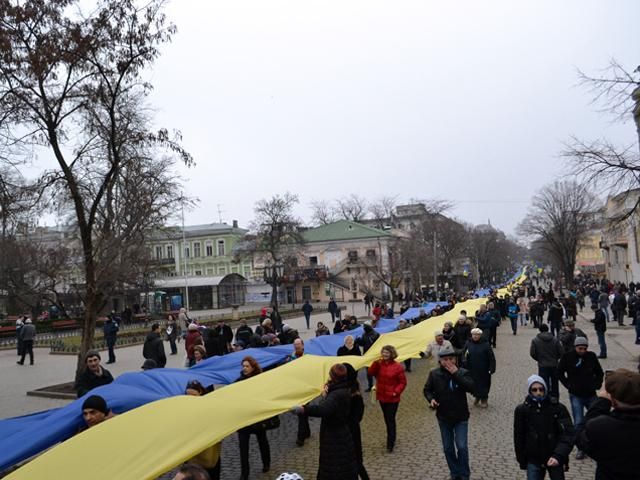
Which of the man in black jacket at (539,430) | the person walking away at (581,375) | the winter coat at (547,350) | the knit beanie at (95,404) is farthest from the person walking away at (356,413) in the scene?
the winter coat at (547,350)

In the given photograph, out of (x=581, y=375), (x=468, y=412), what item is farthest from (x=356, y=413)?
(x=581, y=375)

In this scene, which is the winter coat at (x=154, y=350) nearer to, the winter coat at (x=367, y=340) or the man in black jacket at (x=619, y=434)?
the winter coat at (x=367, y=340)

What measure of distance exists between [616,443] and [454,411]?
302 cm

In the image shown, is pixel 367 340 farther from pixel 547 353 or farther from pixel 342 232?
pixel 342 232

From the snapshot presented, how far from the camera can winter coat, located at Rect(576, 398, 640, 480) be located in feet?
11.6

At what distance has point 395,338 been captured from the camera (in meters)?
13.5

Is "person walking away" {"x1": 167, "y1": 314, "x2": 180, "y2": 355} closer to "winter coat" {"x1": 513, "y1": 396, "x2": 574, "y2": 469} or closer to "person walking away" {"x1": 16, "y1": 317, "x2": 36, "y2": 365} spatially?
"person walking away" {"x1": 16, "y1": 317, "x2": 36, "y2": 365}

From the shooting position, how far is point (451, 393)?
6555mm

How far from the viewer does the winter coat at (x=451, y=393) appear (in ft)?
21.2

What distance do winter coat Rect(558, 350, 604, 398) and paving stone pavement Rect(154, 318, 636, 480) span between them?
997 millimetres

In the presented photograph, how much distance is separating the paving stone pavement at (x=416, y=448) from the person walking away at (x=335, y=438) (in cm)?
Result: 204

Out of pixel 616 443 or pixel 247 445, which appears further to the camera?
pixel 247 445

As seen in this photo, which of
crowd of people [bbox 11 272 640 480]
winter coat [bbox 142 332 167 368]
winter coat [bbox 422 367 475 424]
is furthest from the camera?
winter coat [bbox 142 332 167 368]

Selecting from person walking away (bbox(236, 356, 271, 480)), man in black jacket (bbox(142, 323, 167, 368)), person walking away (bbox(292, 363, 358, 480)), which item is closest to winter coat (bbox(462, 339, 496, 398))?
person walking away (bbox(236, 356, 271, 480))
